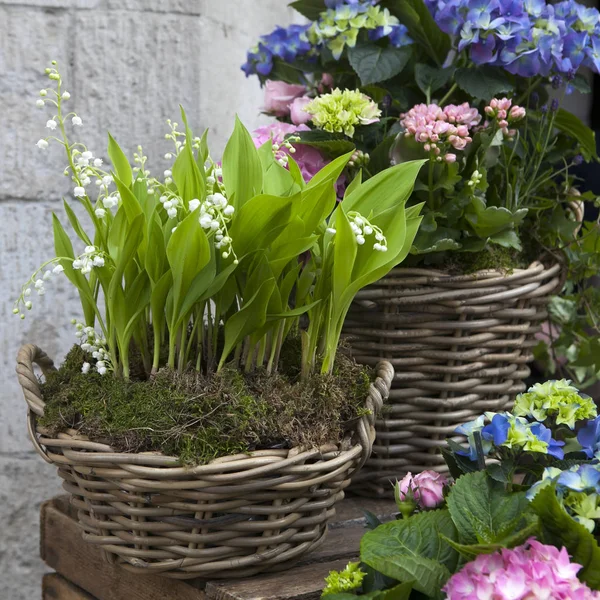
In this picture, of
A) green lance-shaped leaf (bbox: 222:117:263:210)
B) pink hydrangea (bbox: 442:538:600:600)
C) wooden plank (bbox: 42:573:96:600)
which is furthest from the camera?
wooden plank (bbox: 42:573:96:600)

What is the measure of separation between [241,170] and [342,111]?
0.66 feet

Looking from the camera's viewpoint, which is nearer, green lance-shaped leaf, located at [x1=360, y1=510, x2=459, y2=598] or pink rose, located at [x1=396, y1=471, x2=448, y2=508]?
green lance-shaped leaf, located at [x1=360, y1=510, x2=459, y2=598]

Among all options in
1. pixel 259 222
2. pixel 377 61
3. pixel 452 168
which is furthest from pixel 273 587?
pixel 377 61

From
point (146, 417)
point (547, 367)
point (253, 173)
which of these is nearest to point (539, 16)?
point (253, 173)

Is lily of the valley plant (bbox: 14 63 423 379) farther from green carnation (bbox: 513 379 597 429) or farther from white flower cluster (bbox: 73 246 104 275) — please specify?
green carnation (bbox: 513 379 597 429)

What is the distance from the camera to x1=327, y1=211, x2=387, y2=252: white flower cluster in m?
0.71

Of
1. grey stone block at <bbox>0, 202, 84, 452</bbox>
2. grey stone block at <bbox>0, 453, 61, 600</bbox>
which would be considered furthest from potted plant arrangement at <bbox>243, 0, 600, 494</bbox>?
grey stone block at <bbox>0, 453, 61, 600</bbox>

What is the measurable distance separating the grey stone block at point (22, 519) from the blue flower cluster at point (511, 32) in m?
0.88

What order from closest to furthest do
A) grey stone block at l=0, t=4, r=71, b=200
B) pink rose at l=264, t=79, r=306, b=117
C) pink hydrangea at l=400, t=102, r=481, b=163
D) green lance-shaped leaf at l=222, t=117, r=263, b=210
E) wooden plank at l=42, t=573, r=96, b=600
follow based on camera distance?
green lance-shaped leaf at l=222, t=117, r=263, b=210
pink hydrangea at l=400, t=102, r=481, b=163
wooden plank at l=42, t=573, r=96, b=600
pink rose at l=264, t=79, r=306, b=117
grey stone block at l=0, t=4, r=71, b=200

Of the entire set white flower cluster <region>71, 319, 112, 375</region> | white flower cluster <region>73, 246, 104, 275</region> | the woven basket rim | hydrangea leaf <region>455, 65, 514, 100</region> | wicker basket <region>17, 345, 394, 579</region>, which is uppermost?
hydrangea leaf <region>455, 65, 514, 100</region>

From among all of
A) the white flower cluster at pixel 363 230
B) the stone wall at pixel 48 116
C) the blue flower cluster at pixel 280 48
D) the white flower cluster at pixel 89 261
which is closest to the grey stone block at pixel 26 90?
the stone wall at pixel 48 116

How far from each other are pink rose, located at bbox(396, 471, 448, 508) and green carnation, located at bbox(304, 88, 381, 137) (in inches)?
15.6

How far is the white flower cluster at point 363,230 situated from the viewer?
71 cm

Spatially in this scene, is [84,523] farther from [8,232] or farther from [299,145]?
[8,232]
